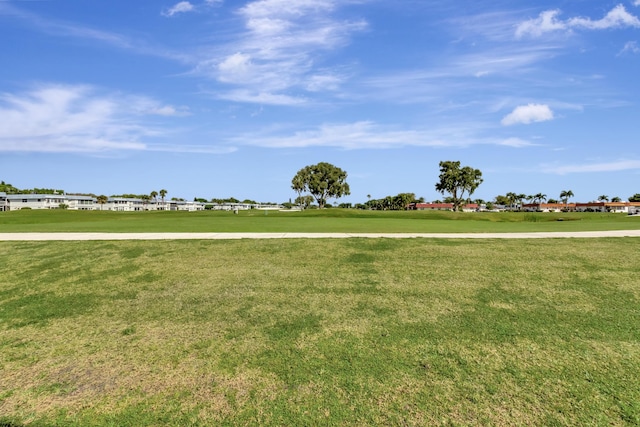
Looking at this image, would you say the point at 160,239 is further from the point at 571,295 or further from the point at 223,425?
the point at 571,295

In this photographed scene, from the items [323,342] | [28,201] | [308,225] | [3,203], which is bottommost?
[323,342]

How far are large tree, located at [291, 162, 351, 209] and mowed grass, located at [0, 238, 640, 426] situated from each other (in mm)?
101366

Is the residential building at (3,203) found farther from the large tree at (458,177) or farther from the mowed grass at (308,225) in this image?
the large tree at (458,177)

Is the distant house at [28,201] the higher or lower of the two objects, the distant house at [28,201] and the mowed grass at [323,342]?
the higher

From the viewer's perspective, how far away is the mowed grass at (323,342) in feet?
14.1

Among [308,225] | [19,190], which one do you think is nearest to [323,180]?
[308,225]

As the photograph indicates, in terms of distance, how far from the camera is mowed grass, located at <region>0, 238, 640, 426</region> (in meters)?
4.29

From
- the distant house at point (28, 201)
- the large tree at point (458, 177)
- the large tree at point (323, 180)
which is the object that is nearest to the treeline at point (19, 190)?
the distant house at point (28, 201)

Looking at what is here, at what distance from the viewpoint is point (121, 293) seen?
28.9 feet

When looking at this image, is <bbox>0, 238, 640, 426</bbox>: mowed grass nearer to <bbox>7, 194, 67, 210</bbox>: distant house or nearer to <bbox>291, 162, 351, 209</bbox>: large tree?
<bbox>291, 162, 351, 209</bbox>: large tree

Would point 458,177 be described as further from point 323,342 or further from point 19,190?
point 19,190

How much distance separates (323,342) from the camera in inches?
233

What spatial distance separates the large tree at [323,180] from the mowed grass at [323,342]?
101 meters

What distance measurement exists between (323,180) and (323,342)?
4236 inches
